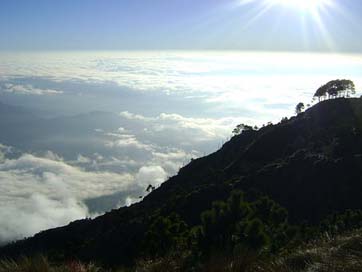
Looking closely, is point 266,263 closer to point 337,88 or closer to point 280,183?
point 280,183

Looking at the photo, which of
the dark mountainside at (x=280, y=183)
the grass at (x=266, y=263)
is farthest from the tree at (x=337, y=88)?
the grass at (x=266, y=263)

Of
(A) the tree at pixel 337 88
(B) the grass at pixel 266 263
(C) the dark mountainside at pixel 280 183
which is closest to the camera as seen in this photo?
(B) the grass at pixel 266 263

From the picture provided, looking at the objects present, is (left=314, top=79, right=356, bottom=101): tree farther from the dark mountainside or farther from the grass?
the grass

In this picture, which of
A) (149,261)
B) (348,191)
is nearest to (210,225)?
(149,261)

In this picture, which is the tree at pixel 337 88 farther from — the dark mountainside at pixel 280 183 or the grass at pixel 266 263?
the grass at pixel 266 263

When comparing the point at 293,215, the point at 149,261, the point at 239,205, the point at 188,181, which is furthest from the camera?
the point at 188,181

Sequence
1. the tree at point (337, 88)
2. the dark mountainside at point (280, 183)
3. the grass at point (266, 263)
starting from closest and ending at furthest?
1. the grass at point (266, 263)
2. the dark mountainside at point (280, 183)
3. the tree at point (337, 88)

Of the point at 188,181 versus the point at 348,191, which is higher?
the point at 188,181

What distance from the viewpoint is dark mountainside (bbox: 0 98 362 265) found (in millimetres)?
53406

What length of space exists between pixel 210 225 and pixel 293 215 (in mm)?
42517

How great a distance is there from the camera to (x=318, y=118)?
84.2 meters

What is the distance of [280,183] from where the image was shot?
5912cm

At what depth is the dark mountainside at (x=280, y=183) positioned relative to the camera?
175ft

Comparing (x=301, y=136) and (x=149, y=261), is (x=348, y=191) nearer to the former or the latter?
(x=301, y=136)
